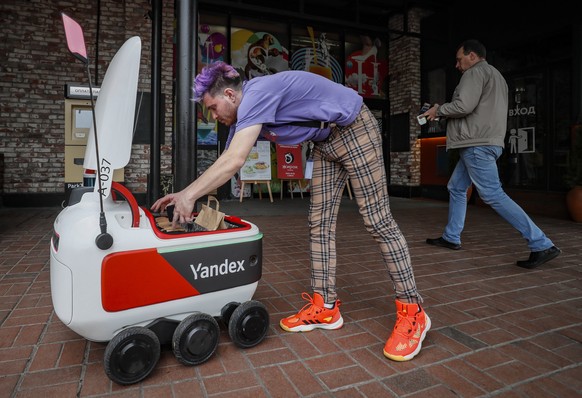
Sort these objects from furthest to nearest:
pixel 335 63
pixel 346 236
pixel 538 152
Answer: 1. pixel 335 63
2. pixel 538 152
3. pixel 346 236

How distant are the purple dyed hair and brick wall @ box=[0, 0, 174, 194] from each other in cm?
615

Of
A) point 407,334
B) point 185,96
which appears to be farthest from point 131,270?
point 185,96

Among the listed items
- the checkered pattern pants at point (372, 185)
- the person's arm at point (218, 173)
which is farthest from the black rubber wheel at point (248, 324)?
the checkered pattern pants at point (372, 185)

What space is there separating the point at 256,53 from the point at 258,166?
8.84 ft

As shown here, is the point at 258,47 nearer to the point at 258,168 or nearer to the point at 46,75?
the point at 258,168

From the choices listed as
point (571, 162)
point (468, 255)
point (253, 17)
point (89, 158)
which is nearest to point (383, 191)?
point (89, 158)

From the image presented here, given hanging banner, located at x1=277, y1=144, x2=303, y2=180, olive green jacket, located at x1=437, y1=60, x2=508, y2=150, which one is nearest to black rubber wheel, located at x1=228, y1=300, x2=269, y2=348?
olive green jacket, located at x1=437, y1=60, x2=508, y2=150

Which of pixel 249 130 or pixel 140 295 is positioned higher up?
pixel 249 130

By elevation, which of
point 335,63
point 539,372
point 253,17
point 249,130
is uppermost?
point 253,17

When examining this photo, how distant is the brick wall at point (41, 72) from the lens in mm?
7012

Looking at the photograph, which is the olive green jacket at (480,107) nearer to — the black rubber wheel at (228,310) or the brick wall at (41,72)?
the black rubber wheel at (228,310)

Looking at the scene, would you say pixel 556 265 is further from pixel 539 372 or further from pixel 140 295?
pixel 140 295

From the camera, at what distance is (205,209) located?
196 cm

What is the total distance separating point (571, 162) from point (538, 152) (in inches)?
57.2
